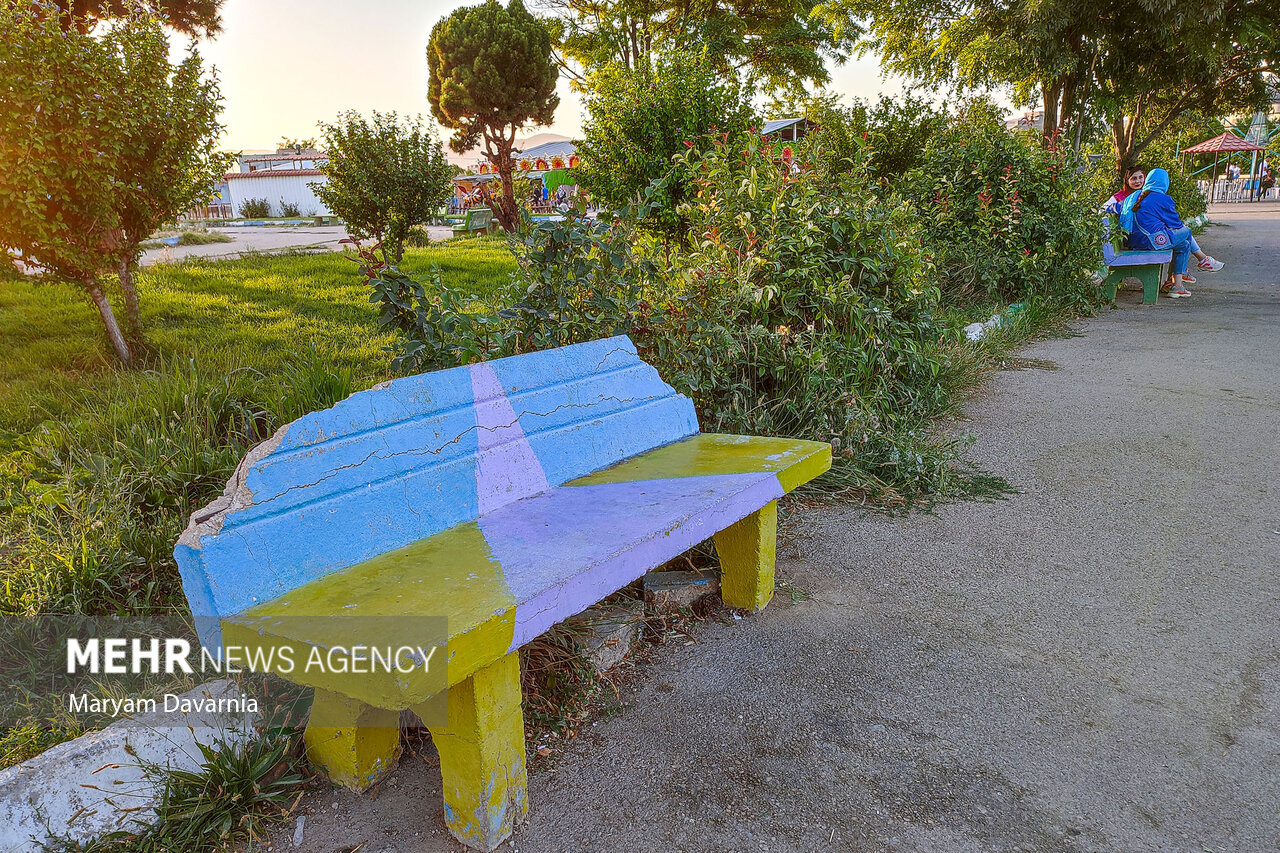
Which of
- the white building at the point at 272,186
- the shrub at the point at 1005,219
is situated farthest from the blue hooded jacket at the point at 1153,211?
the white building at the point at 272,186

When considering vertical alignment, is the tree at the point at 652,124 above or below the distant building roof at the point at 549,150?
below

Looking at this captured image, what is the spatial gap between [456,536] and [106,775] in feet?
2.98

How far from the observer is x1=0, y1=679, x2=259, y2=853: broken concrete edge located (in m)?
1.65

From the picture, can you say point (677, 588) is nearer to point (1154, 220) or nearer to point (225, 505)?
point (225, 505)

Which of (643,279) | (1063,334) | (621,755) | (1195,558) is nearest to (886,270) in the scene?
(643,279)

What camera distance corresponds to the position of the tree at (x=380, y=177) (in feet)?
29.2

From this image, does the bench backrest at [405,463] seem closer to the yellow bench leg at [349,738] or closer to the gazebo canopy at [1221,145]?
the yellow bench leg at [349,738]

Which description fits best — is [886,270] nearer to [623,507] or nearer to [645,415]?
[645,415]

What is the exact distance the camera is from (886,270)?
14.6ft

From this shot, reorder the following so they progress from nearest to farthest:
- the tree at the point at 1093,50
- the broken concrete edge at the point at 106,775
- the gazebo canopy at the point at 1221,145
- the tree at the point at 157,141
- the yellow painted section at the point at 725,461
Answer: the broken concrete edge at the point at 106,775
the yellow painted section at the point at 725,461
the tree at the point at 157,141
the tree at the point at 1093,50
the gazebo canopy at the point at 1221,145

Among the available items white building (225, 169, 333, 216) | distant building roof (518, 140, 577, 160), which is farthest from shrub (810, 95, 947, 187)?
white building (225, 169, 333, 216)

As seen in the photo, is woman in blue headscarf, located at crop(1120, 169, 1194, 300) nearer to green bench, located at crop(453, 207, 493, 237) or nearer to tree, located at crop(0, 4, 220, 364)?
tree, located at crop(0, 4, 220, 364)

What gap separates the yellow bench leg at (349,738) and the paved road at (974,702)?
0.06 meters

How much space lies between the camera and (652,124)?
739 cm
